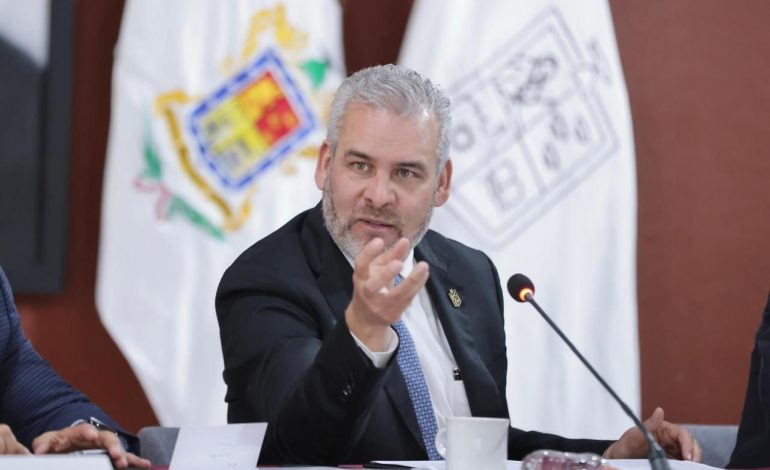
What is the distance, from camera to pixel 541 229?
3.49m

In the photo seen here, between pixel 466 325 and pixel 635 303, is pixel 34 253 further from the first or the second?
pixel 635 303

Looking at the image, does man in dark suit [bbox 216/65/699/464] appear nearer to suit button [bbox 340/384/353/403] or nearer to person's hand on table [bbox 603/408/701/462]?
person's hand on table [bbox 603/408/701/462]

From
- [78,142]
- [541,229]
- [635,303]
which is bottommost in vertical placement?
[635,303]

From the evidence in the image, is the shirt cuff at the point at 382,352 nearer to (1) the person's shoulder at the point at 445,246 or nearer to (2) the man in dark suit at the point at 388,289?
(2) the man in dark suit at the point at 388,289

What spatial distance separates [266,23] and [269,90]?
0.19m

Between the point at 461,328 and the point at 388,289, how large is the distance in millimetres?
476

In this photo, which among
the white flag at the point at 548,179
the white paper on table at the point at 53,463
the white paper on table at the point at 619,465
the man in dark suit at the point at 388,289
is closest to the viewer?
the white paper on table at the point at 53,463

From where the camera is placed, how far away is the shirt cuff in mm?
1749

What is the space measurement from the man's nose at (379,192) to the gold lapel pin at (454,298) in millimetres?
320

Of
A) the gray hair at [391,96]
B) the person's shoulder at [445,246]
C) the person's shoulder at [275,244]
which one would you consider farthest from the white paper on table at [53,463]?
the person's shoulder at [445,246]

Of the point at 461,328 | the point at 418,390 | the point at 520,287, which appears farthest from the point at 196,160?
the point at 520,287

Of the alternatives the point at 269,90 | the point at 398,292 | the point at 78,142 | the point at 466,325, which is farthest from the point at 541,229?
the point at 398,292

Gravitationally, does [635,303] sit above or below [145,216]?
below

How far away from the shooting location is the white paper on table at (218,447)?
5.39 feet
